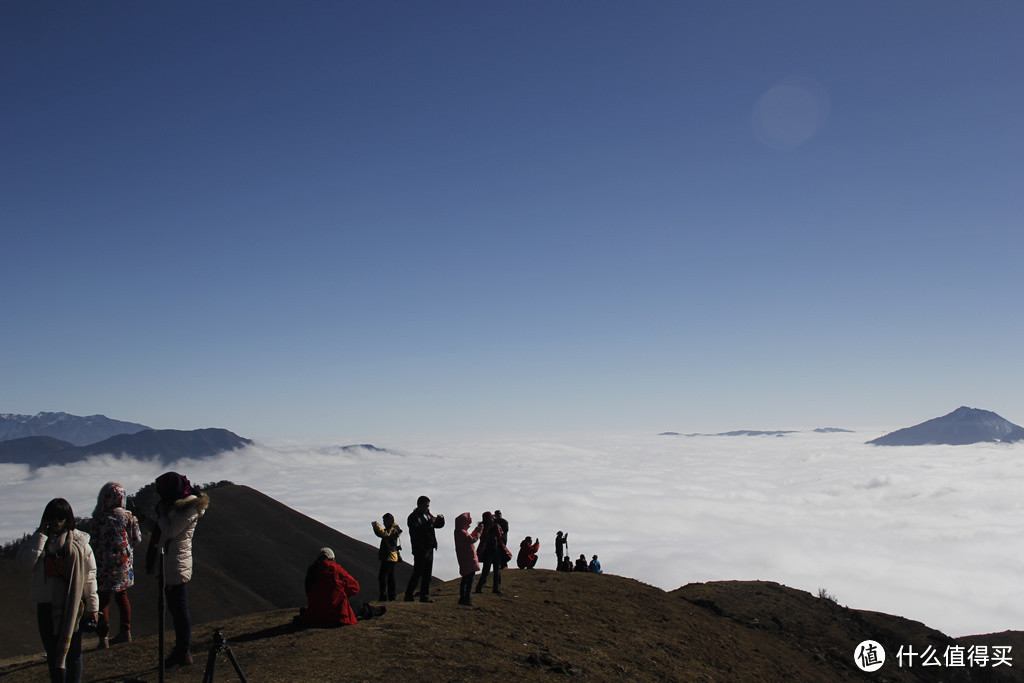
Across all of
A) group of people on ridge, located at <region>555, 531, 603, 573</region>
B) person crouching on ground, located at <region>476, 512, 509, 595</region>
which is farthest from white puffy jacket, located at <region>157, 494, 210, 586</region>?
group of people on ridge, located at <region>555, 531, 603, 573</region>

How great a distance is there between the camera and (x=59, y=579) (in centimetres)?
648

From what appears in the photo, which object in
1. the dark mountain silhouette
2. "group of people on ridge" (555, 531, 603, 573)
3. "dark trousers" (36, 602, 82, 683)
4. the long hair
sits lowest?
the dark mountain silhouette

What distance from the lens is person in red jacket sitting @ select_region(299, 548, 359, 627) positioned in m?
10.0

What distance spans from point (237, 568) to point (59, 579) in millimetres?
68172

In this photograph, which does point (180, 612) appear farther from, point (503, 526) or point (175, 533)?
point (503, 526)

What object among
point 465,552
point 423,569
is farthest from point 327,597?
point 465,552

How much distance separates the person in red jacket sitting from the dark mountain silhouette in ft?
127

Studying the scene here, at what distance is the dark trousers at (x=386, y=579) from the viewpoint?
1252cm

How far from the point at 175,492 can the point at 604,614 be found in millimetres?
11895

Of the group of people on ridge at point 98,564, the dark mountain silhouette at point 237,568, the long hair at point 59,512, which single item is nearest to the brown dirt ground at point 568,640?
the group of people on ridge at point 98,564

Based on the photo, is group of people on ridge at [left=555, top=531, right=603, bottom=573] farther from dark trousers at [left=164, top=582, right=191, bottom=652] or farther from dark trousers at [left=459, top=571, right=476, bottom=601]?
dark trousers at [left=164, top=582, right=191, bottom=652]

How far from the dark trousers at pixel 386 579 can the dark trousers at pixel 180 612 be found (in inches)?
173

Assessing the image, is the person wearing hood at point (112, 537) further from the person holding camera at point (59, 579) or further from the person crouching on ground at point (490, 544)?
the person crouching on ground at point (490, 544)

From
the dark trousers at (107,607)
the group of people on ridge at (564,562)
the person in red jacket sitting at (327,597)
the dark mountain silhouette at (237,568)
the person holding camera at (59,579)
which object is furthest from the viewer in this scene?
the dark mountain silhouette at (237,568)
